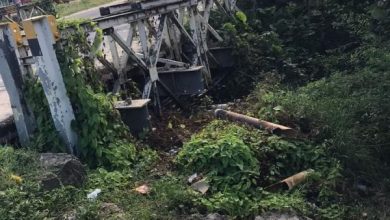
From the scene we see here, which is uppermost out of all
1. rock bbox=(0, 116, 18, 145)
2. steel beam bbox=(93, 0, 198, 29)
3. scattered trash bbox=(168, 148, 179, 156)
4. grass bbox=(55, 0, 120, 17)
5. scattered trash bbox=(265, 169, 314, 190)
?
grass bbox=(55, 0, 120, 17)

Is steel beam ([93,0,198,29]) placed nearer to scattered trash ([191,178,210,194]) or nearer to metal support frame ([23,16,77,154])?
metal support frame ([23,16,77,154])

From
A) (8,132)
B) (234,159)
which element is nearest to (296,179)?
(234,159)

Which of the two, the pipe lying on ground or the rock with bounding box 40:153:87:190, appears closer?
the rock with bounding box 40:153:87:190

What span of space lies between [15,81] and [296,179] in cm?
296

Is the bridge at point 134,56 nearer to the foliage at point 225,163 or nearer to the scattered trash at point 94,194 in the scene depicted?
the scattered trash at point 94,194

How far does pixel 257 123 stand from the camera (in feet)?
18.6

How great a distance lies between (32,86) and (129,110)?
41.5 inches

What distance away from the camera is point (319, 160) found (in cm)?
518

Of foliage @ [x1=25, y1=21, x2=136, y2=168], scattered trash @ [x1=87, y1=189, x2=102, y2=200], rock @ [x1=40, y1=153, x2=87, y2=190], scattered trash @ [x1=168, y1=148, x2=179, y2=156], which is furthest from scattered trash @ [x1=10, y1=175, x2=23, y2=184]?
scattered trash @ [x1=168, y1=148, x2=179, y2=156]

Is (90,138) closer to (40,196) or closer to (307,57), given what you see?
(40,196)

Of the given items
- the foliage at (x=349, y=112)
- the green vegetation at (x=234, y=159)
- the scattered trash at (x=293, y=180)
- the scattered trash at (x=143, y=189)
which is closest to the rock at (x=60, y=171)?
the green vegetation at (x=234, y=159)

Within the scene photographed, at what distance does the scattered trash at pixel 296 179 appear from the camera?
4828 mm

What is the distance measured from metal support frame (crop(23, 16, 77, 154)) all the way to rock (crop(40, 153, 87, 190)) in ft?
1.36

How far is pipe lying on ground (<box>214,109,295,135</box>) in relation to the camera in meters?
5.42
